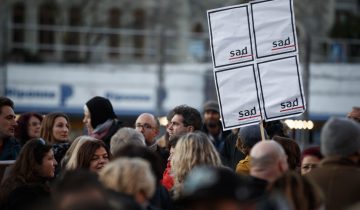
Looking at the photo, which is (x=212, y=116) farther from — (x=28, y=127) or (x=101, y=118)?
(x=101, y=118)

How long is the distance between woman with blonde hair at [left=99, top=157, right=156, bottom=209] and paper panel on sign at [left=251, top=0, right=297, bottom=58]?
403cm

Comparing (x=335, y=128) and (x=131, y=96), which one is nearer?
(x=335, y=128)

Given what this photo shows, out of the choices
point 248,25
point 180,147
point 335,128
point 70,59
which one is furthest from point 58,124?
point 70,59

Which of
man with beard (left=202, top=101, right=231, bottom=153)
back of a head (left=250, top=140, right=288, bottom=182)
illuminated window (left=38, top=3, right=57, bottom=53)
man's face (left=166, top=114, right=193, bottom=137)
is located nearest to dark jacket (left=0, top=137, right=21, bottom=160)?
man's face (left=166, top=114, right=193, bottom=137)

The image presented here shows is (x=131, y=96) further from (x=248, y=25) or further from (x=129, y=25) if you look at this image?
(x=248, y=25)

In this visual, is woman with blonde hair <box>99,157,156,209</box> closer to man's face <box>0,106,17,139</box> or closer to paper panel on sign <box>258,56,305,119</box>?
paper panel on sign <box>258,56,305,119</box>

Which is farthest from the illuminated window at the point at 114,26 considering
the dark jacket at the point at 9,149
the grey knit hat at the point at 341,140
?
the grey knit hat at the point at 341,140

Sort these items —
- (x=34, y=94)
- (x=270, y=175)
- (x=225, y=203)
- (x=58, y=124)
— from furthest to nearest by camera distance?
(x=34, y=94), (x=58, y=124), (x=270, y=175), (x=225, y=203)

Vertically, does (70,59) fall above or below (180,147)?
above

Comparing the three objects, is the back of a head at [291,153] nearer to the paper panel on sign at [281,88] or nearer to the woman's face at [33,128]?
the paper panel on sign at [281,88]

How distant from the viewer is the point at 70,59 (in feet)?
149

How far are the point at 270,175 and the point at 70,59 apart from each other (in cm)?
3798

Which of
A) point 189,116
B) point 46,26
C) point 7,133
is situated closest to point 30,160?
point 7,133

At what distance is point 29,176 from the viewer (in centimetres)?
919
